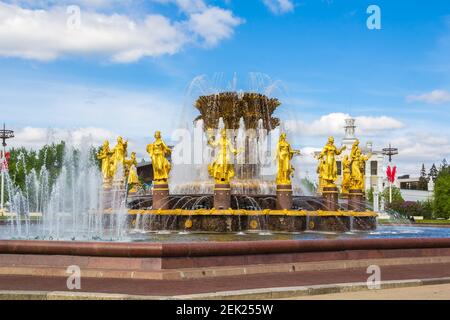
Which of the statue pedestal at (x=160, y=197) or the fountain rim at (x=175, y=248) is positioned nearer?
the fountain rim at (x=175, y=248)

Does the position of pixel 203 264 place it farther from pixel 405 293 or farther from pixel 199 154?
pixel 199 154

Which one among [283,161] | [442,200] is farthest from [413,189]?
[283,161]

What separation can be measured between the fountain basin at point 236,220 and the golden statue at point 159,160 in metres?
1.33

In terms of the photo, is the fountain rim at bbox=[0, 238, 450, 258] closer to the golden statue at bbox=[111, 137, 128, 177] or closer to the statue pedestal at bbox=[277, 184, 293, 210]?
the statue pedestal at bbox=[277, 184, 293, 210]

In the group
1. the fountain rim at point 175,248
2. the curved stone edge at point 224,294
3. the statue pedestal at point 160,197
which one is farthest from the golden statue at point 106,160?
the curved stone edge at point 224,294

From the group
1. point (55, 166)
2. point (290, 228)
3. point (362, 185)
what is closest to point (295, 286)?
point (290, 228)

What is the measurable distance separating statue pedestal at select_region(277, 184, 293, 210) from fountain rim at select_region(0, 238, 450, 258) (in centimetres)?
764

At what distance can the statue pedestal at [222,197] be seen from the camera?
69.0 ft

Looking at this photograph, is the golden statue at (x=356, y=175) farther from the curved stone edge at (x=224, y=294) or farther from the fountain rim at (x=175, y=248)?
the curved stone edge at (x=224, y=294)

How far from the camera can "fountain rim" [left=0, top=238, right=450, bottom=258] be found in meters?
12.0

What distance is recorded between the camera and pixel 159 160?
22250 millimetres

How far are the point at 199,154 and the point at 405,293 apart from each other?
1749 cm

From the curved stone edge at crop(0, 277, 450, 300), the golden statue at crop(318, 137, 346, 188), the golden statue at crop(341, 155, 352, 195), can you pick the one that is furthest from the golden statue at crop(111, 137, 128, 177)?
the curved stone edge at crop(0, 277, 450, 300)

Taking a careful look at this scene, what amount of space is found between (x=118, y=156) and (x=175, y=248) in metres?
15.4
